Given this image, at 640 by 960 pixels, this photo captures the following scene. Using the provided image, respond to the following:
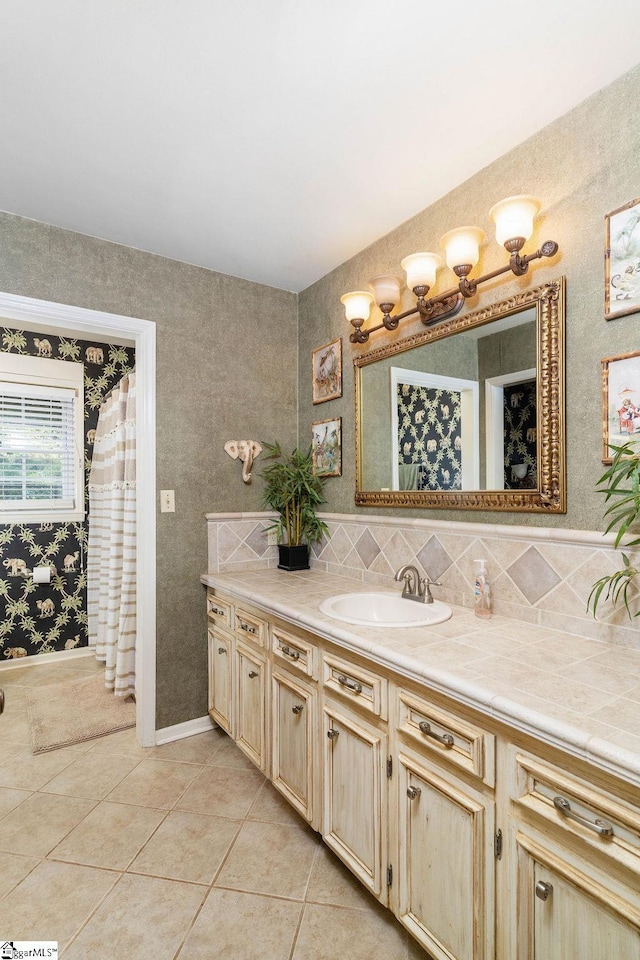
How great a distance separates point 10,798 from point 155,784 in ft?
1.94

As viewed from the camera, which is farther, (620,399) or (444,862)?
(620,399)

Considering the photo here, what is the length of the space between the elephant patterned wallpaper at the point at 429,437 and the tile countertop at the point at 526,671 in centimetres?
53

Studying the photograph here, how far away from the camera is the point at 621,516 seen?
1358mm

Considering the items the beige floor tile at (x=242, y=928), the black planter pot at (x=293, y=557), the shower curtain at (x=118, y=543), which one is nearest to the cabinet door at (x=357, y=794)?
the beige floor tile at (x=242, y=928)

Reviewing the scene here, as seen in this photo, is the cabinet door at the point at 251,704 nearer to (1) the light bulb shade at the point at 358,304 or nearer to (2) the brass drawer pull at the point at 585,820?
(2) the brass drawer pull at the point at 585,820

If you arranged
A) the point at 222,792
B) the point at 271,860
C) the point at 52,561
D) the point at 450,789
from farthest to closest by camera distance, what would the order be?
the point at 52,561 < the point at 222,792 < the point at 271,860 < the point at 450,789

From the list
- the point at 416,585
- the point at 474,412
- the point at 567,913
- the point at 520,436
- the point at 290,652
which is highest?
the point at 474,412

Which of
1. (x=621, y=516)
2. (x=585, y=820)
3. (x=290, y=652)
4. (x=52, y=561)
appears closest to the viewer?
(x=585, y=820)

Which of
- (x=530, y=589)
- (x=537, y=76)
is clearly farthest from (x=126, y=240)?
(x=530, y=589)

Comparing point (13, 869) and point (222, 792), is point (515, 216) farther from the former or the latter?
point (13, 869)

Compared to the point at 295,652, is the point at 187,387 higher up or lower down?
higher up

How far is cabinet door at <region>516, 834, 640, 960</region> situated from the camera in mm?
851

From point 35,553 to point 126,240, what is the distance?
2384 millimetres

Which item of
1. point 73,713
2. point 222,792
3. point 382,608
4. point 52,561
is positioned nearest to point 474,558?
point 382,608
